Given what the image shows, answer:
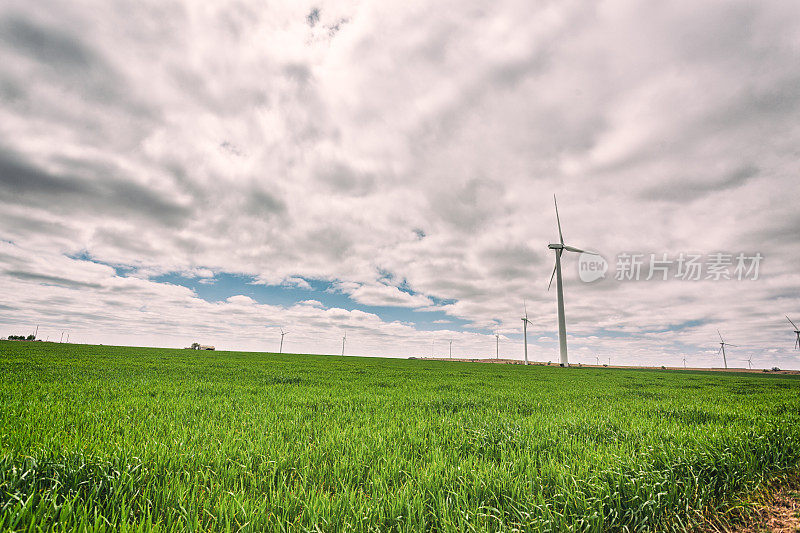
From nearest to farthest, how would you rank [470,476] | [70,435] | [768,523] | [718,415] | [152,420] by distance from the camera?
[768,523] → [470,476] → [70,435] → [152,420] → [718,415]

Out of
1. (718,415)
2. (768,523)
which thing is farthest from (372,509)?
(718,415)

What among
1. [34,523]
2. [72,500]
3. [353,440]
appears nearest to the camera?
[34,523]

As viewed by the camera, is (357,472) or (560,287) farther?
(560,287)

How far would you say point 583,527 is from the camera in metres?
3.42

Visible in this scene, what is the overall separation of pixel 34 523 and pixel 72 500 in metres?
0.35

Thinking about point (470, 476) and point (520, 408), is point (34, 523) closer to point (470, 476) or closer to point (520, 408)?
point (470, 476)

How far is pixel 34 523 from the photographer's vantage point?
106 inches

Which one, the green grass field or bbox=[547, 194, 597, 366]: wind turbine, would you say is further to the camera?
bbox=[547, 194, 597, 366]: wind turbine

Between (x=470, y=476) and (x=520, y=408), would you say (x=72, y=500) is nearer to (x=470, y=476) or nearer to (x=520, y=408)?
(x=470, y=476)

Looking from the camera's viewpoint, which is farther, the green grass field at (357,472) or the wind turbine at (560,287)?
the wind turbine at (560,287)

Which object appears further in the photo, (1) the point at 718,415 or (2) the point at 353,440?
(1) the point at 718,415

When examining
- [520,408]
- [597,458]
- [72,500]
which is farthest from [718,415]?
[72,500]

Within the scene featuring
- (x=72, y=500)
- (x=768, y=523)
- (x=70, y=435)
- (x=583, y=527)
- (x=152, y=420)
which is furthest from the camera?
(x=152, y=420)

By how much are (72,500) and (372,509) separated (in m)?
2.68
